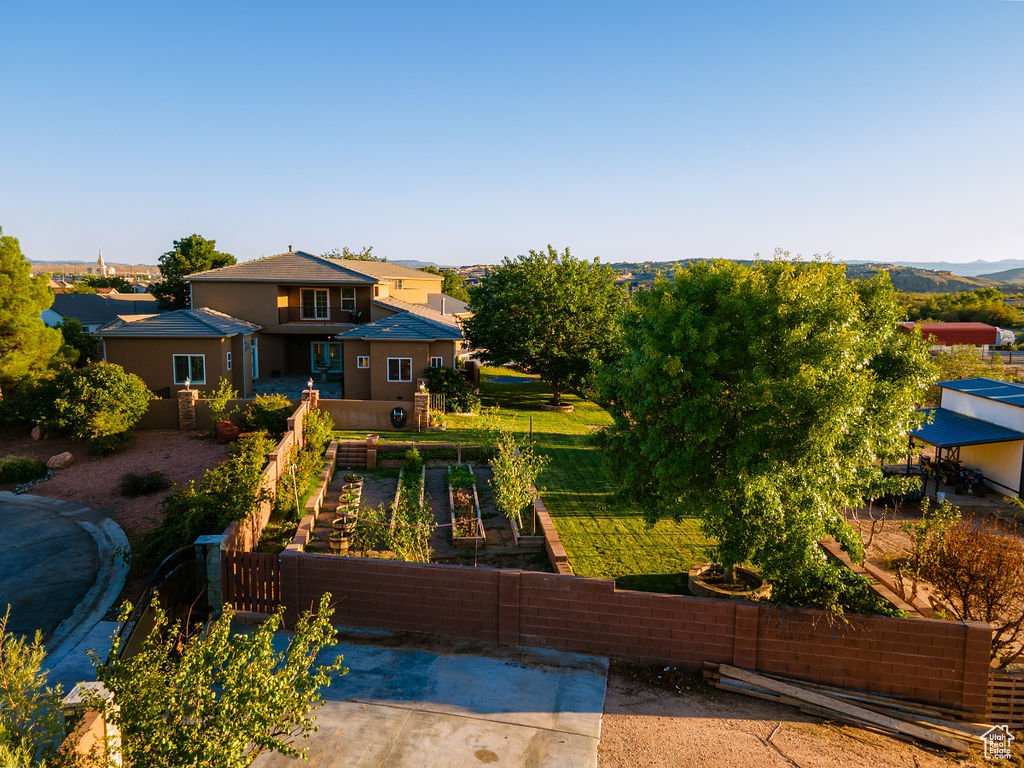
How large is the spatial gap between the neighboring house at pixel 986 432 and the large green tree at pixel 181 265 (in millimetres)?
51108

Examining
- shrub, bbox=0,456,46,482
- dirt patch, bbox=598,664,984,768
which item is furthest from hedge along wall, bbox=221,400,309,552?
shrub, bbox=0,456,46,482

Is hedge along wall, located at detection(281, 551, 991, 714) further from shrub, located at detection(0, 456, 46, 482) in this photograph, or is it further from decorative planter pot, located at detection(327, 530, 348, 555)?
shrub, located at detection(0, 456, 46, 482)

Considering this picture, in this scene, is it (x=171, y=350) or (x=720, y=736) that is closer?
(x=720, y=736)

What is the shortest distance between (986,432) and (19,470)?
3101 centimetres

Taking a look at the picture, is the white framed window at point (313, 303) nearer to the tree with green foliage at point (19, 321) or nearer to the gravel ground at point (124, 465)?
the tree with green foliage at point (19, 321)

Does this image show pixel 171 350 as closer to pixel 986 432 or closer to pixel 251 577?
pixel 251 577

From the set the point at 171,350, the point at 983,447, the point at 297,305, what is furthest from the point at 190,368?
the point at 983,447

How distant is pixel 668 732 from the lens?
9609 mm

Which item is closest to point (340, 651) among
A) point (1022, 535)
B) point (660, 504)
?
point (660, 504)

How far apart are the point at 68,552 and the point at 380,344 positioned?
650 inches

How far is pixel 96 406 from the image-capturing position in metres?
23.3

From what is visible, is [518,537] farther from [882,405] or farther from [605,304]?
[605,304]

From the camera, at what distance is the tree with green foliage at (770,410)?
11148mm

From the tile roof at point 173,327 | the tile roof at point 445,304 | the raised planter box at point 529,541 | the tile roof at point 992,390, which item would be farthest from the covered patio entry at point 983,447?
the tile roof at point 445,304
